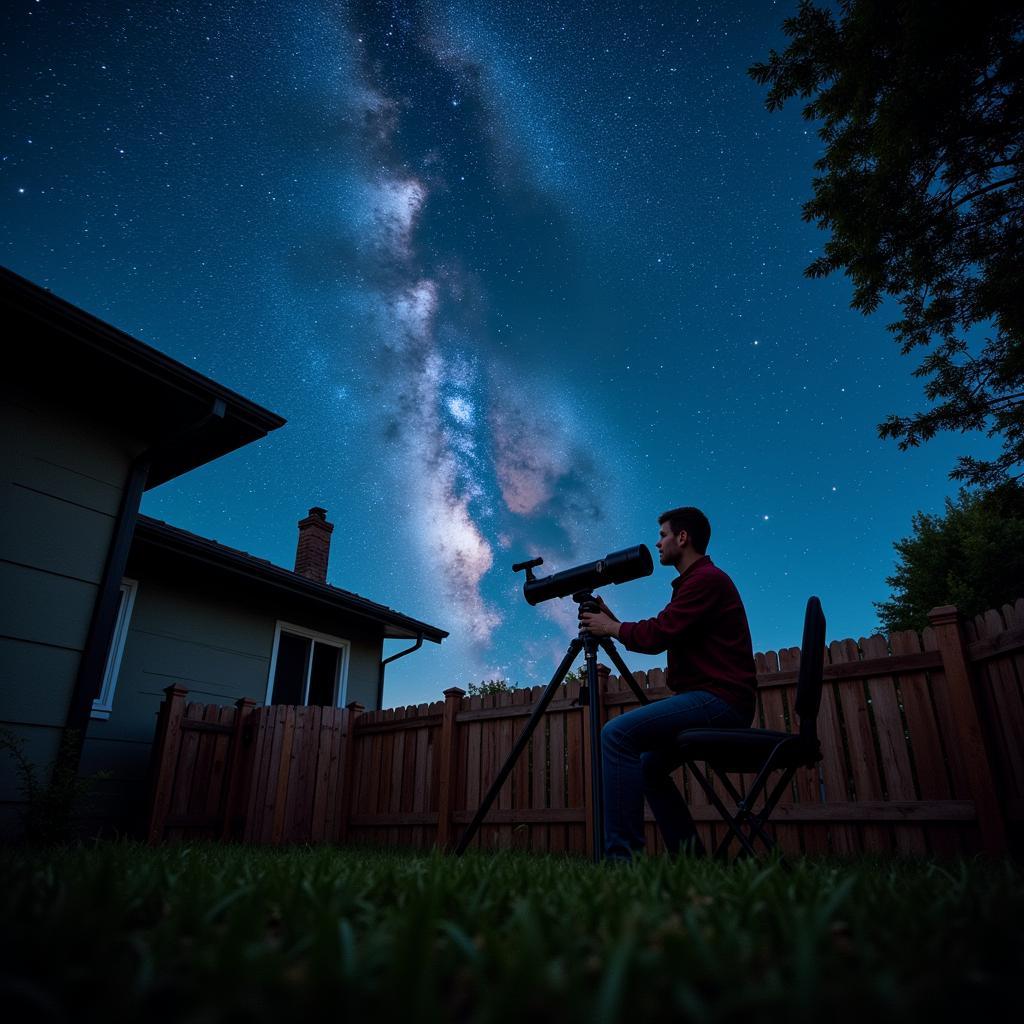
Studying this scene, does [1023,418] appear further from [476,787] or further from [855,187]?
[476,787]

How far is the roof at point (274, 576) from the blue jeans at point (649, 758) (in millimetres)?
6851

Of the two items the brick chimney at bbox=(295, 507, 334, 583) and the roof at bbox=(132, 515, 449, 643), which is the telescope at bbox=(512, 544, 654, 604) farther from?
the brick chimney at bbox=(295, 507, 334, 583)

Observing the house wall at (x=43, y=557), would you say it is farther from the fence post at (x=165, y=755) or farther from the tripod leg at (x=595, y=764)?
the tripod leg at (x=595, y=764)

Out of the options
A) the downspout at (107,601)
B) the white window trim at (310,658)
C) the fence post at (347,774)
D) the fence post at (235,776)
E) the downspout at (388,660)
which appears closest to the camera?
the downspout at (107,601)

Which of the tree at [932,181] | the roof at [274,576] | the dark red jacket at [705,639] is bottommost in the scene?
the dark red jacket at [705,639]

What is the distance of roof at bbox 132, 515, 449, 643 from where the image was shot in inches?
294

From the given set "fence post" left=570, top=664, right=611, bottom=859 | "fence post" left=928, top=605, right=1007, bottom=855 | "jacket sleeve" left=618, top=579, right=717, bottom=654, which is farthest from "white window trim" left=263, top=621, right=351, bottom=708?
"fence post" left=928, top=605, right=1007, bottom=855

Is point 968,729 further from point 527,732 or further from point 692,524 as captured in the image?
point 527,732

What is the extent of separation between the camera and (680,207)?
29.2ft

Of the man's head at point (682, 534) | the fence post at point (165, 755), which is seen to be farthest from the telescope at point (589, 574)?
the fence post at point (165, 755)

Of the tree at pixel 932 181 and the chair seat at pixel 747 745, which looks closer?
the chair seat at pixel 747 745

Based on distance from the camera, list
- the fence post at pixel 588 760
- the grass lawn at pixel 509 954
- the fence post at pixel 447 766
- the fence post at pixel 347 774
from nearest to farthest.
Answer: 1. the grass lawn at pixel 509 954
2. the fence post at pixel 588 760
3. the fence post at pixel 447 766
4. the fence post at pixel 347 774

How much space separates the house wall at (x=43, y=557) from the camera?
162 inches

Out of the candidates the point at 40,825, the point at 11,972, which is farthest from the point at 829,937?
the point at 40,825
